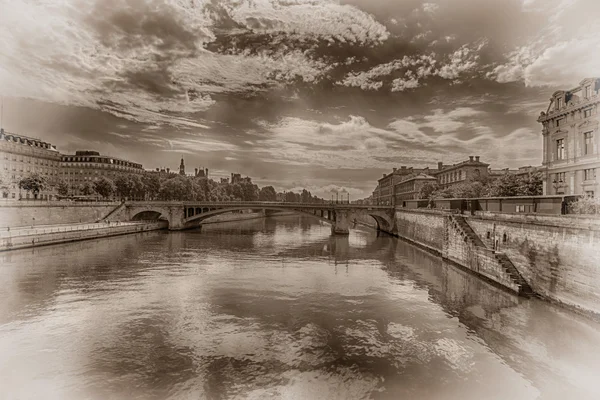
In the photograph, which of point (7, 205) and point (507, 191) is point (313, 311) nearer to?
point (507, 191)

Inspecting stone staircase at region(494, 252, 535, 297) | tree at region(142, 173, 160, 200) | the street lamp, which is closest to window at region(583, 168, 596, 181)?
the street lamp

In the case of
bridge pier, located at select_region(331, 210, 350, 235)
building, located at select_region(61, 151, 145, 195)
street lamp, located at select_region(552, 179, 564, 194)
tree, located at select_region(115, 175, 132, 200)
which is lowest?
bridge pier, located at select_region(331, 210, 350, 235)

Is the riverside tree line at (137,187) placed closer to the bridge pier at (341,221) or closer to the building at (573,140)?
the bridge pier at (341,221)

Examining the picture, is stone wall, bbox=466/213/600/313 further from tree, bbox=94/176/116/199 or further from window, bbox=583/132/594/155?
tree, bbox=94/176/116/199

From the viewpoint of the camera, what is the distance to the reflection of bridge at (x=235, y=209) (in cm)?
5909

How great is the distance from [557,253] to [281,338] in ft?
50.0

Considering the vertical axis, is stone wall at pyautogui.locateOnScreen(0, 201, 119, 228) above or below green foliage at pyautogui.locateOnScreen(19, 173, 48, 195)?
below

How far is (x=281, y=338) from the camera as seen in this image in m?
13.9

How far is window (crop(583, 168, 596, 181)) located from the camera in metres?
28.9

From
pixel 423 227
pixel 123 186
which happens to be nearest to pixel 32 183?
pixel 123 186

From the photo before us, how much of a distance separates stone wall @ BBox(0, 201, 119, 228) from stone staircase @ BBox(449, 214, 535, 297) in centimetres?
5152

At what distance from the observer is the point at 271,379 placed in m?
10.6

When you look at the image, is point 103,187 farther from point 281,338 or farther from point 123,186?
point 281,338

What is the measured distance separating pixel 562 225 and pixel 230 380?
58.8ft
